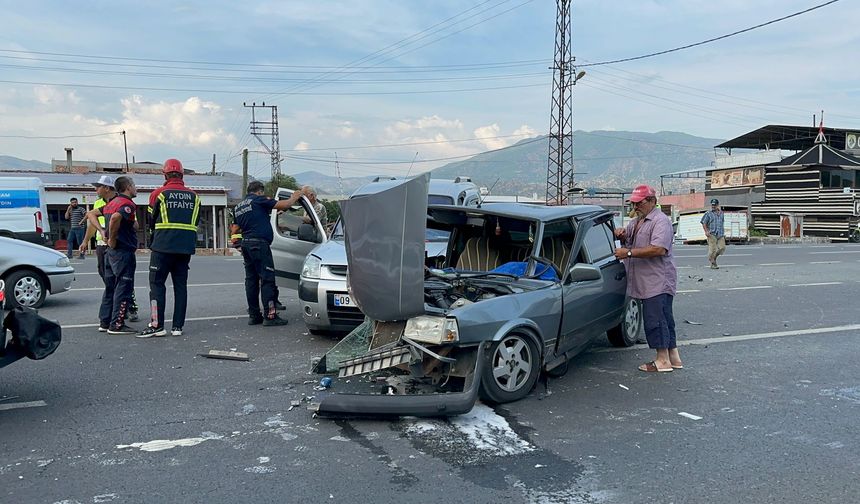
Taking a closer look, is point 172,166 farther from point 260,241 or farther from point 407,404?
point 407,404

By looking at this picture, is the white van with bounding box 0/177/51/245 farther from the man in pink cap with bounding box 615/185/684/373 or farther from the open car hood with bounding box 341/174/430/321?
the man in pink cap with bounding box 615/185/684/373

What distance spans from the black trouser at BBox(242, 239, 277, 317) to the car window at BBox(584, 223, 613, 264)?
13.4 ft

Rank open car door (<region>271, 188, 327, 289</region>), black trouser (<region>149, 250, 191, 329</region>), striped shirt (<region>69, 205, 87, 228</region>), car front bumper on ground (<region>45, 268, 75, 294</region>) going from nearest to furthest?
1. black trouser (<region>149, 250, 191, 329</region>)
2. open car door (<region>271, 188, 327, 289</region>)
3. car front bumper on ground (<region>45, 268, 75, 294</region>)
4. striped shirt (<region>69, 205, 87, 228</region>)

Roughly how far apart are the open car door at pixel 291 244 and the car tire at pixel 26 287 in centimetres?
367

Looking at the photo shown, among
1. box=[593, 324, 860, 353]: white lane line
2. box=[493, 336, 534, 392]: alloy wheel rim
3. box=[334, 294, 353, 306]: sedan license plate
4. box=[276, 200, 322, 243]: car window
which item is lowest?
box=[593, 324, 860, 353]: white lane line

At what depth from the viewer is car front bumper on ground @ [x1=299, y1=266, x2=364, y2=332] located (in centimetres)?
716

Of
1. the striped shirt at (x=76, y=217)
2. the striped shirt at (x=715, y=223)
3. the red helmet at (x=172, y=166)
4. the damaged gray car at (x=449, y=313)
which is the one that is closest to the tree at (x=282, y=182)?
the striped shirt at (x=76, y=217)

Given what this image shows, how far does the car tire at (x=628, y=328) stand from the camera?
740 centimetres

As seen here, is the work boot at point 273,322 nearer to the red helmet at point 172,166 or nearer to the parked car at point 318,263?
the parked car at point 318,263

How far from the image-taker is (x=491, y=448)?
4336 mm

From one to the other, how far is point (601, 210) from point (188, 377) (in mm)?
4525

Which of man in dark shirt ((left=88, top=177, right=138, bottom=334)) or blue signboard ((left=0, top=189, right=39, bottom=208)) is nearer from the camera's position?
man in dark shirt ((left=88, top=177, right=138, bottom=334))

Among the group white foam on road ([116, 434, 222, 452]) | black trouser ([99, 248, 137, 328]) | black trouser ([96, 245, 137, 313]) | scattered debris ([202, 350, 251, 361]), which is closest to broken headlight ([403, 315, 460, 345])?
white foam on road ([116, 434, 222, 452])

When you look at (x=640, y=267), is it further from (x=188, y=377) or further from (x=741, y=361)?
(x=188, y=377)
